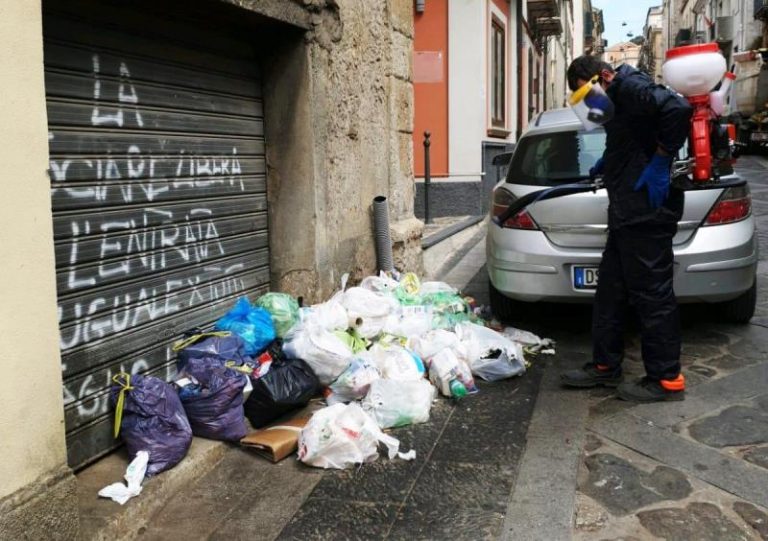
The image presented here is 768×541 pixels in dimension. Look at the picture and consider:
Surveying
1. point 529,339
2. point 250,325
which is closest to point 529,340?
point 529,339

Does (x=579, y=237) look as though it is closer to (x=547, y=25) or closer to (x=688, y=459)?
(x=688, y=459)

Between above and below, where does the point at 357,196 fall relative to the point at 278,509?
above

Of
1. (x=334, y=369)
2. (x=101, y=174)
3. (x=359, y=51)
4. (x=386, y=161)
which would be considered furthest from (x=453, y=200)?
(x=101, y=174)

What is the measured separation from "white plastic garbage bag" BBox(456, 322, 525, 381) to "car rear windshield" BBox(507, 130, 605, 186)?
3.71ft

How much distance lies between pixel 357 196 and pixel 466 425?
2.40 m

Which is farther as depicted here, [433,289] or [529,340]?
[433,289]

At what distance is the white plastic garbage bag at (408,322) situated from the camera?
475cm

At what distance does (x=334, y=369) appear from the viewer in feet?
13.2

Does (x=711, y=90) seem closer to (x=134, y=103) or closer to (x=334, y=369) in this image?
(x=334, y=369)

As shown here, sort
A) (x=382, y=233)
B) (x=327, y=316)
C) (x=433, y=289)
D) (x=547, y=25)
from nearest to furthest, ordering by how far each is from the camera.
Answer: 1. (x=327, y=316)
2. (x=433, y=289)
3. (x=382, y=233)
4. (x=547, y=25)

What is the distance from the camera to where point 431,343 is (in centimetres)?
456

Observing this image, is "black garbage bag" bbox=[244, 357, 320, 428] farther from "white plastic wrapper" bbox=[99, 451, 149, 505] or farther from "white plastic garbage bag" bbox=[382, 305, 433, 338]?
"white plastic garbage bag" bbox=[382, 305, 433, 338]

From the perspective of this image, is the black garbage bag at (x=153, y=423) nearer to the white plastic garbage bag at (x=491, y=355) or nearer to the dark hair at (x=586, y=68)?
the white plastic garbage bag at (x=491, y=355)

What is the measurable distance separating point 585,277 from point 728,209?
0.97 metres
